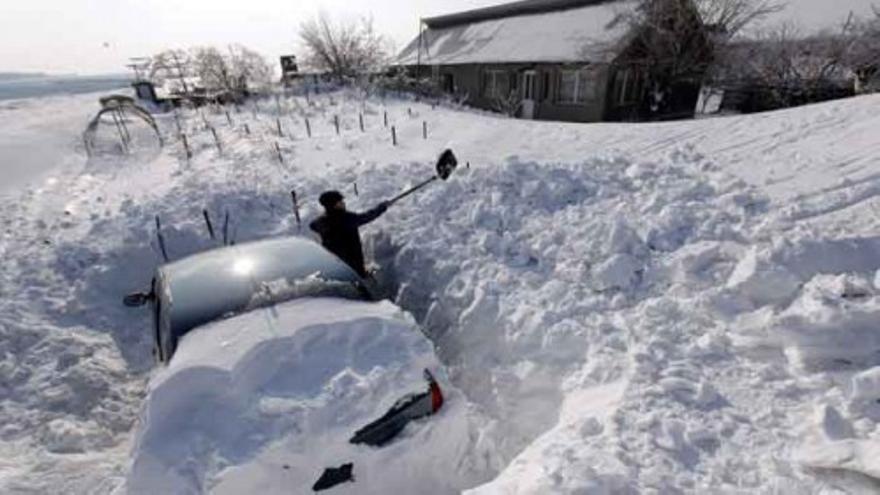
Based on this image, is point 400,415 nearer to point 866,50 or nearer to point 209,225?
point 209,225

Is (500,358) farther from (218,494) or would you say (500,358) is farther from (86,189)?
(86,189)

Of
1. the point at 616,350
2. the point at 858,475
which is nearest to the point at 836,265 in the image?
the point at 616,350

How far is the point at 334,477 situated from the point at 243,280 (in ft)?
6.32

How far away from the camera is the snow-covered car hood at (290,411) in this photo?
102 inches

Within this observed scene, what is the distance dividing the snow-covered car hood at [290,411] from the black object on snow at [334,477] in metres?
0.04

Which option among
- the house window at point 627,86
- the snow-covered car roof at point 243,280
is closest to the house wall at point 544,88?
the house window at point 627,86

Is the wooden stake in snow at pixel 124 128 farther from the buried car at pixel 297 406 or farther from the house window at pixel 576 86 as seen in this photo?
the buried car at pixel 297 406

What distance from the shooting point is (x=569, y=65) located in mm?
20672

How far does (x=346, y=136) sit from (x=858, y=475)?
474 inches

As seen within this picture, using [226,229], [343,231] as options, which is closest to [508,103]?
[226,229]

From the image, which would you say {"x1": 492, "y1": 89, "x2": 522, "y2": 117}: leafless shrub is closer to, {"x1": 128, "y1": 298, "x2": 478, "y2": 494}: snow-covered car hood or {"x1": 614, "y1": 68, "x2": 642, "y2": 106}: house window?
{"x1": 614, "y1": 68, "x2": 642, "y2": 106}: house window

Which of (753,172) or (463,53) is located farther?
(463,53)

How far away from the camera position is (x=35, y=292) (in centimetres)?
650

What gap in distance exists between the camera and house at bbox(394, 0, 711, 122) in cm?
1942
